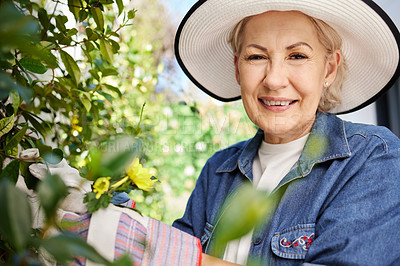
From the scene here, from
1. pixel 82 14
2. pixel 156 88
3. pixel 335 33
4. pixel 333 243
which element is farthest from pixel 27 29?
pixel 156 88

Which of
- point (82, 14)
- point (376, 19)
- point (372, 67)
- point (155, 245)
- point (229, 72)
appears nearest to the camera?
point (155, 245)

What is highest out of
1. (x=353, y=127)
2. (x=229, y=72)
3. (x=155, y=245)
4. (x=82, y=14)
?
(x=82, y=14)

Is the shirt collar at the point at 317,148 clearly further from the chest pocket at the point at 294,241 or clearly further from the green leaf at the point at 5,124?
the green leaf at the point at 5,124

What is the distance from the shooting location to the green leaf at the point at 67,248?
257 millimetres

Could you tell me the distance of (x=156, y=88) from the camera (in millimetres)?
3301

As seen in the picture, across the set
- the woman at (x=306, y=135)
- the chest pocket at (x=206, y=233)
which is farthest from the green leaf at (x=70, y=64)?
the chest pocket at (x=206, y=233)

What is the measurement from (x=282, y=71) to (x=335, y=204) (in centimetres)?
47

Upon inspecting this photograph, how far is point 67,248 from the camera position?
260 mm

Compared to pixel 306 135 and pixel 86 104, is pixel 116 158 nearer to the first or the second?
pixel 86 104

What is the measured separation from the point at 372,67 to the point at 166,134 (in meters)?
2.25

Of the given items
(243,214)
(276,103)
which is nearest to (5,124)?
(243,214)

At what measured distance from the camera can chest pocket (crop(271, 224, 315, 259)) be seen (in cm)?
109

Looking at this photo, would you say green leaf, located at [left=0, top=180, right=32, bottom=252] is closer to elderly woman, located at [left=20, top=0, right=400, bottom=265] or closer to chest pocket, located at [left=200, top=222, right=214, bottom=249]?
elderly woman, located at [left=20, top=0, right=400, bottom=265]

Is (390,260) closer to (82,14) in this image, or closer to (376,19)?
(376,19)
